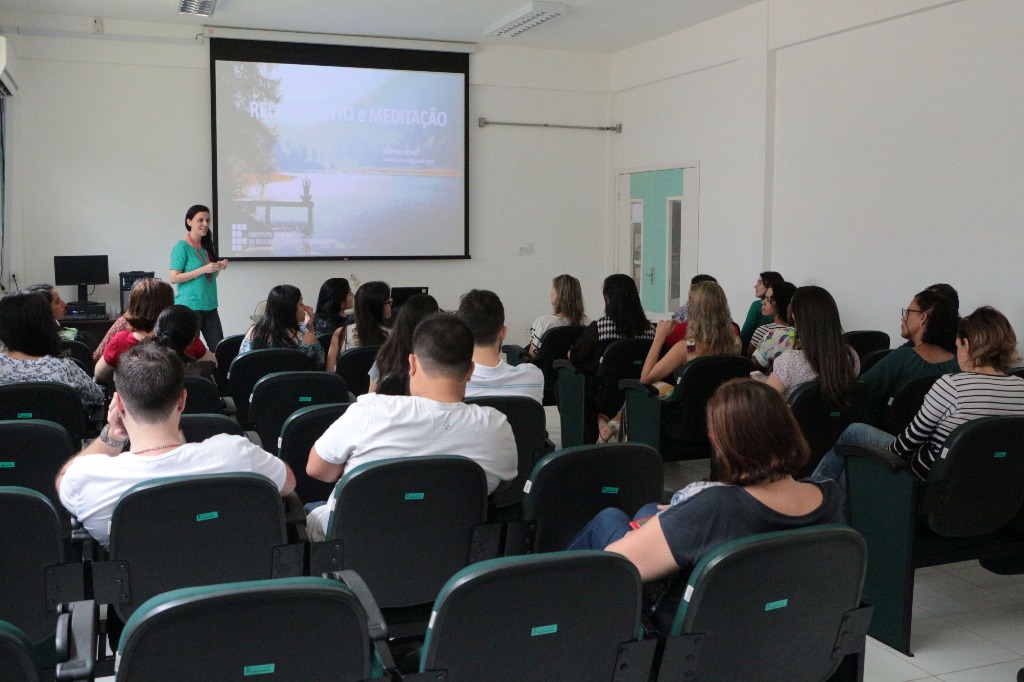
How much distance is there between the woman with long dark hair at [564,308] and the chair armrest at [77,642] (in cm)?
472

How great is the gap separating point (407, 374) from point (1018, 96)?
462cm

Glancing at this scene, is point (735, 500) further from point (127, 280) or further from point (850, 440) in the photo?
point (127, 280)

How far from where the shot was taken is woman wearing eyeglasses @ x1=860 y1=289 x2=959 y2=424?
4172 millimetres

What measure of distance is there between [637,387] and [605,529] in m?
2.61

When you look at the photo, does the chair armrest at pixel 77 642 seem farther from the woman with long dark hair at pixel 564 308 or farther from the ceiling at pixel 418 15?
the ceiling at pixel 418 15

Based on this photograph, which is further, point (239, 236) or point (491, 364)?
point (239, 236)

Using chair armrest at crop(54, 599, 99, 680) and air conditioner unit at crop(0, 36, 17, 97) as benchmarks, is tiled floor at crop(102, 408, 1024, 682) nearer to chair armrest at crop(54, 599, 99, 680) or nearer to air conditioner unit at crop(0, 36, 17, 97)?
chair armrest at crop(54, 599, 99, 680)

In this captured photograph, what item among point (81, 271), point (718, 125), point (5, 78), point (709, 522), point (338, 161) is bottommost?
point (709, 522)

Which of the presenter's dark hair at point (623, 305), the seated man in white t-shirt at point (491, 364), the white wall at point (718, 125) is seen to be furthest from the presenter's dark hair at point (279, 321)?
the white wall at point (718, 125)

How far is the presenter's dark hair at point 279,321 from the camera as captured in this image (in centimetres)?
491

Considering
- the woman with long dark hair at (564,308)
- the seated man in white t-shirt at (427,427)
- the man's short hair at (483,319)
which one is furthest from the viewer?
the woman with long dark hair at (564,308)

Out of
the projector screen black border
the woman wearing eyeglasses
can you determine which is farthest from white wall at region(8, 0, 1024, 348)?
the woman wearing eyeglasses

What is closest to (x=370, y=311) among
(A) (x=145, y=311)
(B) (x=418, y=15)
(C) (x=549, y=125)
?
(A) (x=145, y=311)

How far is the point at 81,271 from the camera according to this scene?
8.51 m
